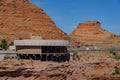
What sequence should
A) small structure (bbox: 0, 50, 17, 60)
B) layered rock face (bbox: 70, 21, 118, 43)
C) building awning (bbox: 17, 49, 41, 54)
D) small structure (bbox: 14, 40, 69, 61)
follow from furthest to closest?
layered rock face (bbox: 70, 21, 118, 43) → building awning (bbox: 17, 49, 41, 54) → small structure (bbox: 14, 40, 69, 61) → small structure (bbox: 0, 50, 17, 60)

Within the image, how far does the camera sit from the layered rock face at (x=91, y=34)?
146 meters

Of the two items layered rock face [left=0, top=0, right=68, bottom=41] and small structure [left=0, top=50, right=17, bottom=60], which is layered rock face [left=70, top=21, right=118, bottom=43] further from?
small structure [left=0, top=50, right=17, bottom=60]

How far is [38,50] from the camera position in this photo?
55.0 m

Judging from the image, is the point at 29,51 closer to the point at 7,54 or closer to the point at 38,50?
the point at 38,50

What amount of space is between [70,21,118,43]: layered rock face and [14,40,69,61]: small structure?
8679 cm

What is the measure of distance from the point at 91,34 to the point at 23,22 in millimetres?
56264

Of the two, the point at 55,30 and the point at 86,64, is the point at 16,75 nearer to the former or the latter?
the point at 86,64

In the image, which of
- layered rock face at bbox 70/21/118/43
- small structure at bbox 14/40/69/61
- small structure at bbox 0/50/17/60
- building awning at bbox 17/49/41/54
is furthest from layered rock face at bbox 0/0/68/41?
layered rock face at bbox 70/21/118/43

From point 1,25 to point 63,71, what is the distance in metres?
47.0

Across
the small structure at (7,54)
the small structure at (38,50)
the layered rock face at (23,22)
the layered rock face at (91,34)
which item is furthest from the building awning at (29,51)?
the layered rock face at (91,34)

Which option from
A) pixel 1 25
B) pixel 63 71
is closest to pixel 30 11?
pixel 1 25

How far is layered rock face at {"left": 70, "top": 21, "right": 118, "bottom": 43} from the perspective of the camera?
5758 inches

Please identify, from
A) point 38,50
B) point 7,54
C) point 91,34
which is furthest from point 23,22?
point 91,34

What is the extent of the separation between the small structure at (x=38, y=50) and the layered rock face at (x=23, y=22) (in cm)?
3473
